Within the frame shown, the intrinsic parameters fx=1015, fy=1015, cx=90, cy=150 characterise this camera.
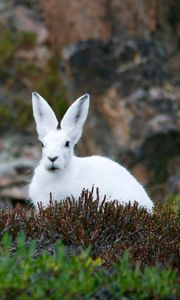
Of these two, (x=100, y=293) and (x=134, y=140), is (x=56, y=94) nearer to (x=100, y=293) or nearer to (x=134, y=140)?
(x=134, y=140)

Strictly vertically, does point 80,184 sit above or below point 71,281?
above

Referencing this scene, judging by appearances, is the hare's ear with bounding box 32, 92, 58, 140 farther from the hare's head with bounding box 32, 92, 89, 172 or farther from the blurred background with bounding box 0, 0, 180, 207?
the blurred background with bounding box 0, 0, 180, 207

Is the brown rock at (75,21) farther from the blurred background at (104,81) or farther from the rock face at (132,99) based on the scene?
the rock face at (132,99)

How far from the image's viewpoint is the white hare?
778cm

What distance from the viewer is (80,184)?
785 cm

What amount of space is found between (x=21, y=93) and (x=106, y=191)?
9.67 m

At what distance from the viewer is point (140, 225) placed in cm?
691

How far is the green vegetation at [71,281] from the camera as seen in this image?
4879mm

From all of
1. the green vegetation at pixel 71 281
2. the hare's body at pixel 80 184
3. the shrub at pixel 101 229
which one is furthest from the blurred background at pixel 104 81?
the green vegetation at pixel 71 281

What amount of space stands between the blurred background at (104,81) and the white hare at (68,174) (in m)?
4.25

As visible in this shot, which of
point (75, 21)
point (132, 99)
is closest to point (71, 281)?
point (132, 99)

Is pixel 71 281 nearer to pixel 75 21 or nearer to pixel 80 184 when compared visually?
pixel 80 184

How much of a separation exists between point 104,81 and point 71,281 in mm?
9659

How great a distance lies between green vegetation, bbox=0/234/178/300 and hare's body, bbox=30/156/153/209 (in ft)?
8.71
